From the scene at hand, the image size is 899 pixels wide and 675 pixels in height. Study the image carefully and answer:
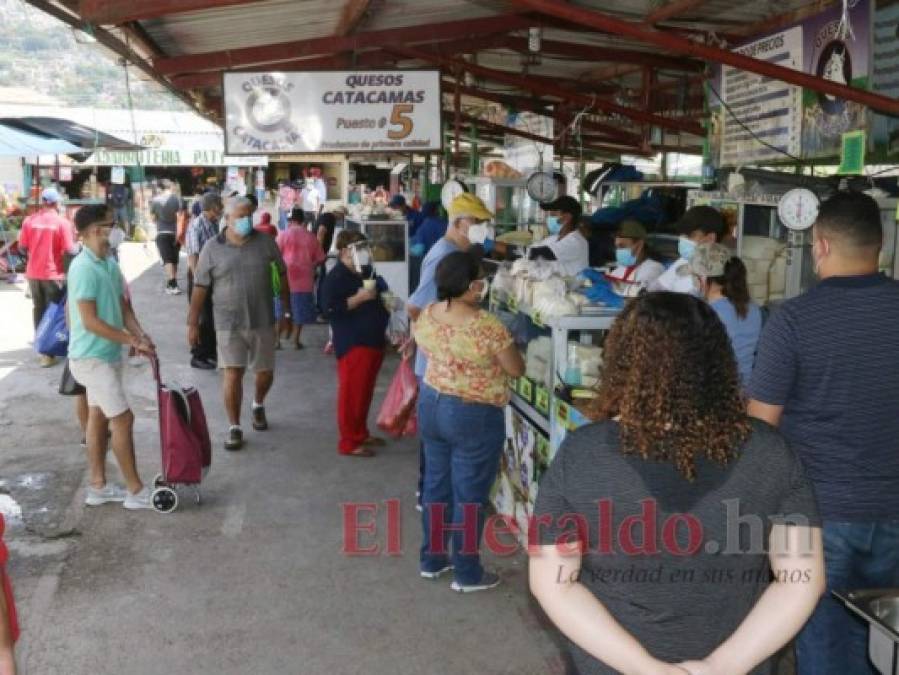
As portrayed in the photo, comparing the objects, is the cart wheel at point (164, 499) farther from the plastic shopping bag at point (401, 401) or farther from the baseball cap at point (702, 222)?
the baseball cap at point (702, 222)

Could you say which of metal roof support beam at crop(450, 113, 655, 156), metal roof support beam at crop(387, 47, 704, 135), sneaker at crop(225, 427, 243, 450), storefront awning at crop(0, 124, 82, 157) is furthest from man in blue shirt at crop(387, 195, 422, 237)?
sneaker at crop(225, 427, 243, 450)

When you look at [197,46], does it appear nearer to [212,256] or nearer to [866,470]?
[212,256]

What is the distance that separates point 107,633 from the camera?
13.8ft

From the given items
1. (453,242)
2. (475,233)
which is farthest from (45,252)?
(453,242)

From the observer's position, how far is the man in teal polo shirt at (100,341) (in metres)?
5.34

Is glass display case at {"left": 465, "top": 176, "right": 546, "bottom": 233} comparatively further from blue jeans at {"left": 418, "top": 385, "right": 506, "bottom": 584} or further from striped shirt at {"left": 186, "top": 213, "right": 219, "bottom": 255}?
blue jeans at {"left": 418, "top": 385, "right": 506, "bottom": 584}

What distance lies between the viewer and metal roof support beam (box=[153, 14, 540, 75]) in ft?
26.9

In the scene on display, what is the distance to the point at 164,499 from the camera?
224 inches

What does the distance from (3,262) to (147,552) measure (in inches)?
557

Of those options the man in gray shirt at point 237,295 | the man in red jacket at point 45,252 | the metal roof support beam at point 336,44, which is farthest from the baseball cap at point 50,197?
the man in gray shirt at point 237,295

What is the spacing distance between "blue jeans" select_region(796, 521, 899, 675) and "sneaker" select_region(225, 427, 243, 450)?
4.77m

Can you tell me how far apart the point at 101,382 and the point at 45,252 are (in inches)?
235

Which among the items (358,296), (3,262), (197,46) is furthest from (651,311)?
(3,262)

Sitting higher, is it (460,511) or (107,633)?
(460,511)
